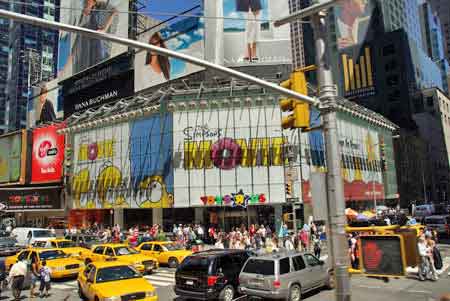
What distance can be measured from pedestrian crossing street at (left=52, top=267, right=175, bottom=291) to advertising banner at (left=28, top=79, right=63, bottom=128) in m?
65.6

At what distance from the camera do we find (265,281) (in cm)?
1286

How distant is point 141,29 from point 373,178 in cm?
4219

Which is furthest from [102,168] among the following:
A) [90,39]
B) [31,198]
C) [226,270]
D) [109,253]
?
[226,270]

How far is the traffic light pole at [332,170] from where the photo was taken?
7.54m

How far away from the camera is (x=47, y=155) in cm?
5847

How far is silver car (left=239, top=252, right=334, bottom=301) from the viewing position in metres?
12.8

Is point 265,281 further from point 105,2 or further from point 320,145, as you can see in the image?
point 105,2

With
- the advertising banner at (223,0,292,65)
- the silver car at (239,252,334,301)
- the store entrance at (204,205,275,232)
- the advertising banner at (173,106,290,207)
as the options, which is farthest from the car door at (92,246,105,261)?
the advertising banner at (223,0,292,65)

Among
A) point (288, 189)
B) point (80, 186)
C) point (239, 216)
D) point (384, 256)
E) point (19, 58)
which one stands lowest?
point (384, 256)

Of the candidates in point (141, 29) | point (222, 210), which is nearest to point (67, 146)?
point (141, 29)

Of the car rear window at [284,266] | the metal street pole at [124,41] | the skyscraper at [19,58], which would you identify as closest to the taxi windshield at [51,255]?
the car rear window at [284,266]

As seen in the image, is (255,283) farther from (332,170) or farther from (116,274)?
(332,170)

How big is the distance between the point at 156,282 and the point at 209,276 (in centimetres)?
605

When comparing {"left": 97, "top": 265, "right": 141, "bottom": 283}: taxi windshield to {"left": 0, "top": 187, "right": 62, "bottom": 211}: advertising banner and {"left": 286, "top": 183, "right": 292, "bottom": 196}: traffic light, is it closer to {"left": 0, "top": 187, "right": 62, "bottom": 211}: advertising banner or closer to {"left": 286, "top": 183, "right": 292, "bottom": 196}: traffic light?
{"left": 286, "top": 183, "right": 292, "bottom": 196}: traffic light
